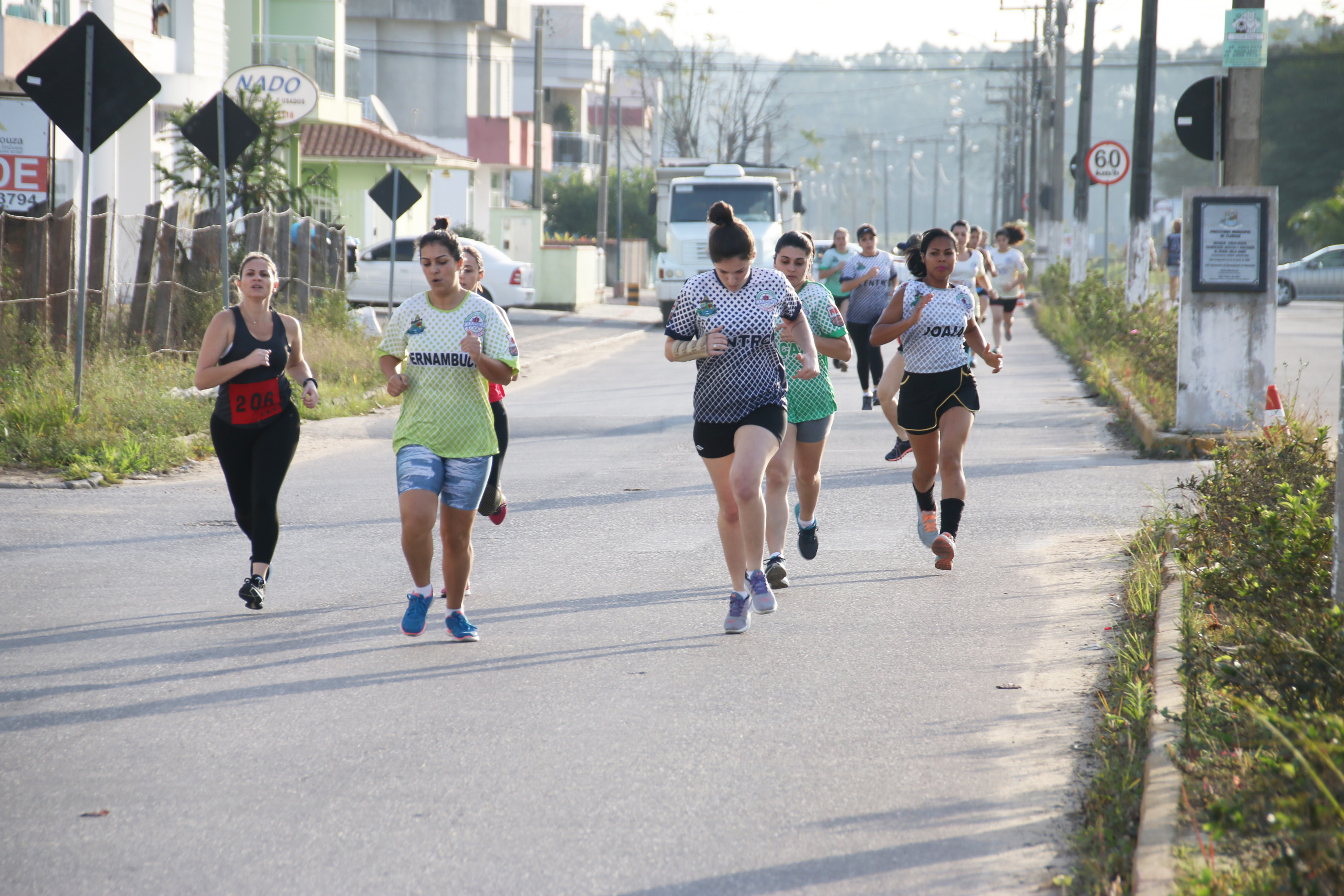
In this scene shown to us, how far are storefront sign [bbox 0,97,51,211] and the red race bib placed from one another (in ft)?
30.4

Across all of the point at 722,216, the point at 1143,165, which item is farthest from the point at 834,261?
the point at 722,216

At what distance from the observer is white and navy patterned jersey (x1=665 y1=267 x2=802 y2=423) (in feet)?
22.2

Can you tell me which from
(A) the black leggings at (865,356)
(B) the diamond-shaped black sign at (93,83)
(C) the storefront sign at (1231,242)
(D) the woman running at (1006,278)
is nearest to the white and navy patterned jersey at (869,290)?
(A) the black leggings at (865,356)

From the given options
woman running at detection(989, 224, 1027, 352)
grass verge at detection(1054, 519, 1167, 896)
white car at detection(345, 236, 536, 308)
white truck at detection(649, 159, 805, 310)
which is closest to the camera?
grass verge at detection(1054, 519, 1167, 896)

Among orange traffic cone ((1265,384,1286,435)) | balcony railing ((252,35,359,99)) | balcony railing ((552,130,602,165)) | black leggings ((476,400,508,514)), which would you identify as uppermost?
balcony railing ((552,130,602,165))

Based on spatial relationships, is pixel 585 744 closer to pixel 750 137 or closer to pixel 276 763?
pixel 276 763

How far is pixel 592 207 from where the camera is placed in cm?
5691

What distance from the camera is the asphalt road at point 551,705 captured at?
13.7 feet

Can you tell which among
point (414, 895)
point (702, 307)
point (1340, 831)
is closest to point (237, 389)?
point (702, 307)

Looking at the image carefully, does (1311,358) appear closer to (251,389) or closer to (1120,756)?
(251,389)

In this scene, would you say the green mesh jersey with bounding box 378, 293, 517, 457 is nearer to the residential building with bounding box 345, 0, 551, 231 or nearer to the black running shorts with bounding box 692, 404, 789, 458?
the black running shorts with bounding box 692, 404, 789, 458

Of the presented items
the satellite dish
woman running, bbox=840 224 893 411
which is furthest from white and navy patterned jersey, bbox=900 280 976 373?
the satellite dish

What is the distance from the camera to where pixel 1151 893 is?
364 centimetres

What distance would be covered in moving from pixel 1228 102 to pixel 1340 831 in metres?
10.7
